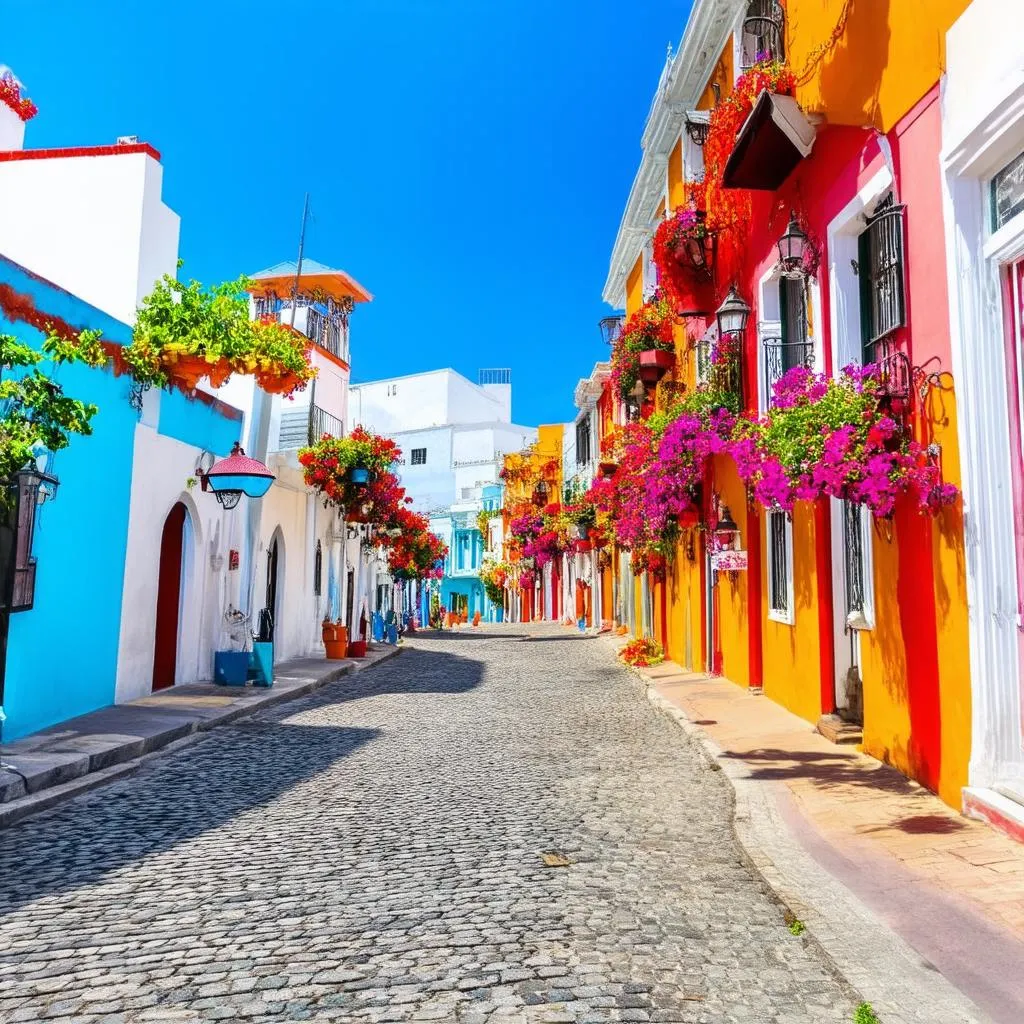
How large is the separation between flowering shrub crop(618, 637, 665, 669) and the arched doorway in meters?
7.99

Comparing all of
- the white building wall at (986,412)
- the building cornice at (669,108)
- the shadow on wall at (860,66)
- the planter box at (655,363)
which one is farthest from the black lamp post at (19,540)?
the building cornice at (669,108)

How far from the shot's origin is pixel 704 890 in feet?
15.3

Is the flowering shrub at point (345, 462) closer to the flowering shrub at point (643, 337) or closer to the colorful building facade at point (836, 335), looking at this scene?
the flowering shrub at point (643, 337)

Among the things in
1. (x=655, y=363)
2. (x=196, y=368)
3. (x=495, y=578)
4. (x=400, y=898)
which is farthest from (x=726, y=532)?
(x=495, y=578)

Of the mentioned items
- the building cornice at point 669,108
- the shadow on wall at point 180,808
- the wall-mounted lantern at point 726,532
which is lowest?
the shadow on wall at point 180,808

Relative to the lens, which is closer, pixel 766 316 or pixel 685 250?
pixel 766 316

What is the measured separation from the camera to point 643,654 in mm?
17547

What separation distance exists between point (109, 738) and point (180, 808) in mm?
2719

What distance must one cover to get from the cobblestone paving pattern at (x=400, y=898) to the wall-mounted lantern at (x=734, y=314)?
17.3 ft

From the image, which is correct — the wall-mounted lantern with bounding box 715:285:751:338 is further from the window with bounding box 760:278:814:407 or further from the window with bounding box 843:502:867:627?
the window with bounding box 843:502:867:627

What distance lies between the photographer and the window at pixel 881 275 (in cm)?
674

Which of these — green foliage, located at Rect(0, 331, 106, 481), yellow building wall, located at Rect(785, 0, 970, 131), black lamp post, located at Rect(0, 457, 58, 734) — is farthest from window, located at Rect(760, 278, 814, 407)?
black lamp post, located at Rect(0, 457, 58, 734)

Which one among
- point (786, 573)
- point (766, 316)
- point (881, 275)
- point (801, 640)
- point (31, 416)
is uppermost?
point (766, 316)

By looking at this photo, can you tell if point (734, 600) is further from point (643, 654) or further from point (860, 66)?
point (860, 66)
